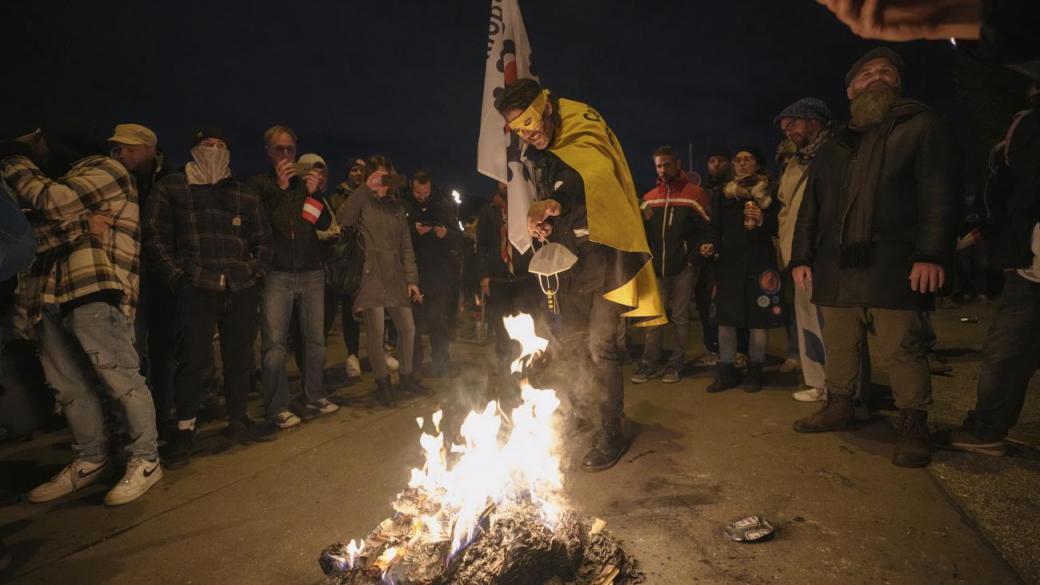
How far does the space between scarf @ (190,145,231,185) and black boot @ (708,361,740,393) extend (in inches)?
197

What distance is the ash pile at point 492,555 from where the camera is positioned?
2154 mm

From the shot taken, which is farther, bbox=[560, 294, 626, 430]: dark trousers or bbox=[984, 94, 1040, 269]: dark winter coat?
bbox=[560, 294, 626, 430]: dark trousers

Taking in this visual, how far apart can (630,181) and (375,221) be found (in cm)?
293

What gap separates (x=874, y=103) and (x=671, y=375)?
3.30m

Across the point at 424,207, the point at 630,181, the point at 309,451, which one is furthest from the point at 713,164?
the point at 309,451

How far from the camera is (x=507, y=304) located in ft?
20.9

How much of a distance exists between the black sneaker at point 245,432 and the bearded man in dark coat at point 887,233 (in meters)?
4.49

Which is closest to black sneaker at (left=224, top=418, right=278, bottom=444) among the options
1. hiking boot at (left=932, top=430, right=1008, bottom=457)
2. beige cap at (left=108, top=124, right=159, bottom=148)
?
beige cap at (left=108, top=124, right=159, bottom=148)

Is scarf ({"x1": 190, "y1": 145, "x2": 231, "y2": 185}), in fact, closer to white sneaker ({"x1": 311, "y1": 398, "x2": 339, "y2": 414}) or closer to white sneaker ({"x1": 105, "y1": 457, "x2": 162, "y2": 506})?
white sneaker ({"x1": 105, "y1": 457, "x2": 162, "y2": 506})

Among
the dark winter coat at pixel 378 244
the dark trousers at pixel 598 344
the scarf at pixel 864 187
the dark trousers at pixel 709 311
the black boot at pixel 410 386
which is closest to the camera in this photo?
the scarf at pixel 864 187

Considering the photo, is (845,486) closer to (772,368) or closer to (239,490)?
(772,368)

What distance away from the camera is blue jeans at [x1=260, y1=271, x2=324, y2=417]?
4797 mm

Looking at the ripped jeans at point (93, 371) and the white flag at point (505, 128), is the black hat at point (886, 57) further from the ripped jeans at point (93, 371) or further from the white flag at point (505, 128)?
the ripped jeans at point (93, 371)

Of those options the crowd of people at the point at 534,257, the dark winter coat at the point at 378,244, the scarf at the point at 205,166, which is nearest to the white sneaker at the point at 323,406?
the crowd of people at the point at 534,257
